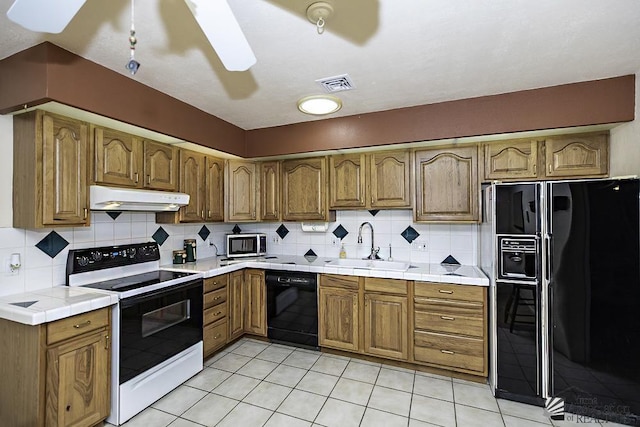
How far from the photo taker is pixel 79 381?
6.45 ft

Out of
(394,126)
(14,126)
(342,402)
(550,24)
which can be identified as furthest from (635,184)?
(14,126)

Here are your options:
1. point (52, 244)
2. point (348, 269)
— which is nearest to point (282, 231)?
point (348, 269)

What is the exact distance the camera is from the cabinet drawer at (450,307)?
263cm

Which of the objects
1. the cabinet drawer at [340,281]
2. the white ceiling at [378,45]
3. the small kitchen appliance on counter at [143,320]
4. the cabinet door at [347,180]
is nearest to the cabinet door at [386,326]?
the cabinet drawer at [340,281]

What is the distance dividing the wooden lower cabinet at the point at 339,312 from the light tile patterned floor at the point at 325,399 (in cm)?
19

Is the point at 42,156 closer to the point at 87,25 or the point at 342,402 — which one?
the point at 87,25

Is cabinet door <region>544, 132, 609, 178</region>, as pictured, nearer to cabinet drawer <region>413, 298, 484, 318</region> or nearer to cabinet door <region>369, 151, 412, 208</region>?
cabinet door <region>369, 151, 412, 208</region>

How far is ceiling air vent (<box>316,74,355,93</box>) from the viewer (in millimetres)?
2275

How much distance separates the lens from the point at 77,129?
7.27 feet

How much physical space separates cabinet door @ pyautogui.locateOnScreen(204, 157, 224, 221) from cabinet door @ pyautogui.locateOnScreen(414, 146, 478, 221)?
2.07 meters

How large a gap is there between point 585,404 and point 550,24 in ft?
7.89

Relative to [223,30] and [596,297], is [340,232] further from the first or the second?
[223,30]

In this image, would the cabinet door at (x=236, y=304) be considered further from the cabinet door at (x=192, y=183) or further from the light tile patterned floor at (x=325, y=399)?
the cabinet door at (x=192, y=183)

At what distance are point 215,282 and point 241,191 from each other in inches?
43.0
